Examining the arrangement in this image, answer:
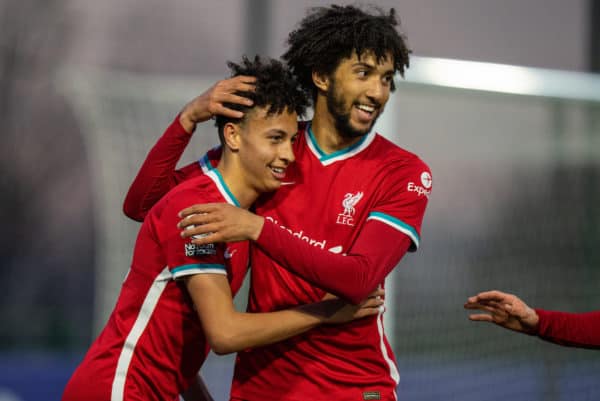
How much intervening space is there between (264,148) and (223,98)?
229mm

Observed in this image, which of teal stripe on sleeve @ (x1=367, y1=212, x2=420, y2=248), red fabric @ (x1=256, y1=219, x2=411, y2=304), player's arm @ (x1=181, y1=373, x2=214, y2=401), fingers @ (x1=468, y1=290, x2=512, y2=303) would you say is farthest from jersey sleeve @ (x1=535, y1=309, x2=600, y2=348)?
player's arm @ (x1=181, y1=373, x2=214, y2=401)

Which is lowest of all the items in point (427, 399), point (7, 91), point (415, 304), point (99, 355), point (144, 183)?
point (427, 399)

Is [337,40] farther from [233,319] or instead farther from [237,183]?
[233,319]

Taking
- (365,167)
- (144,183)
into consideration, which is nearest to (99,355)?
(144,183)

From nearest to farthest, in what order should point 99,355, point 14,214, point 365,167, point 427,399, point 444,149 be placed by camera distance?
point 99,355 < point 365,167 < point 427,399 < point 444,149 < point 14,214

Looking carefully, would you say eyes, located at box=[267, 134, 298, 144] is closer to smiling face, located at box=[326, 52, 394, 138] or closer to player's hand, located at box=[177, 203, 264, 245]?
smiling face, located at box=[326, 52, 394, 138]

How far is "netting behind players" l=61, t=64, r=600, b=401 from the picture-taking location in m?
5.91

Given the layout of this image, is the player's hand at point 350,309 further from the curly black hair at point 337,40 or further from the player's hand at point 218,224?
the curly black hair at point 337,40

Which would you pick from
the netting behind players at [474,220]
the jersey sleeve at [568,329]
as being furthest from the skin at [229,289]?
the netting behind players at [474,220]

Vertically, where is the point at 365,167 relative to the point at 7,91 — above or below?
below

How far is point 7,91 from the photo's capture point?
18188mm

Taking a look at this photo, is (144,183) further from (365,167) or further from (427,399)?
(427,399)

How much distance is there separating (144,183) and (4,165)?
623 inches

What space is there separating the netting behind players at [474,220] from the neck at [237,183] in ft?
9.73
